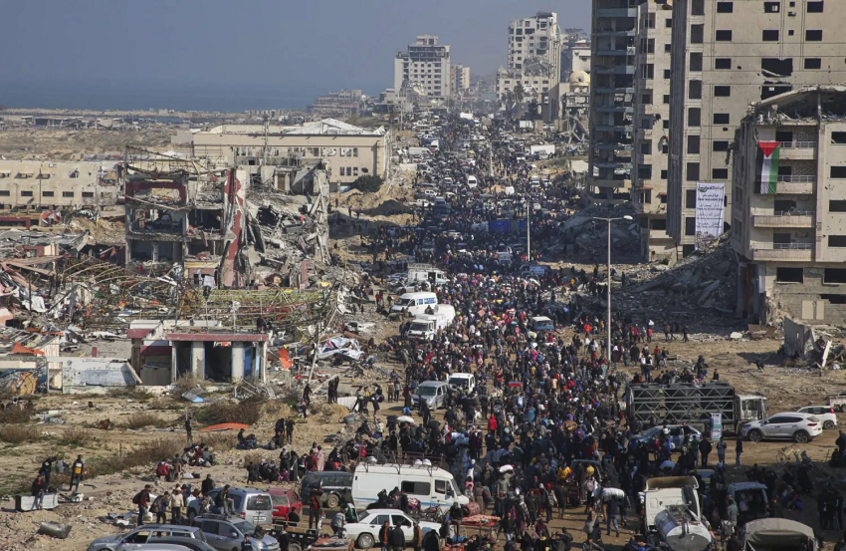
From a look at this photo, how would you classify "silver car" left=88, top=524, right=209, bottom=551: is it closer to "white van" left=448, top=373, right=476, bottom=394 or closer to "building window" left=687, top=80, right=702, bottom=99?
"white van" left=448, top=373, right=476, bottom=394

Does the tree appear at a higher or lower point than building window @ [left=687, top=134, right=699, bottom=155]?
lower

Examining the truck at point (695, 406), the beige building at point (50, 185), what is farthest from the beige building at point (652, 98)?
the truck at point (695, 406)

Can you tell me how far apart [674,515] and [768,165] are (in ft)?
103

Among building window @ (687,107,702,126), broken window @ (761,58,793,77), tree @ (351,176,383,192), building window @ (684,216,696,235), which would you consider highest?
broken window @ (761,58,793,77)

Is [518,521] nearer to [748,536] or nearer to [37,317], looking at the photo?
[748,536]

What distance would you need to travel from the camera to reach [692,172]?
7131 cm

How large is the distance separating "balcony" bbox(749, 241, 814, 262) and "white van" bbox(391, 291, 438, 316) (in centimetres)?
1317

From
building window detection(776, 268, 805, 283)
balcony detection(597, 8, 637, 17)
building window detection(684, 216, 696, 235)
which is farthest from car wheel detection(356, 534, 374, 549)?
balcony detection(597, 8, 637, 17)

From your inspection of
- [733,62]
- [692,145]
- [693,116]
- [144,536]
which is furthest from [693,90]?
[144,536]

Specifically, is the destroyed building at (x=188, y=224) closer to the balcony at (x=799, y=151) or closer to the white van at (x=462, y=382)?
the white van at (x=462, y=382)

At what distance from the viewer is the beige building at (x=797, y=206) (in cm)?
5244

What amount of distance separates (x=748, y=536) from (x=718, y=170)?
49650mm

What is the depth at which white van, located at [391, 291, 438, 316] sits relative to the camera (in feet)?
183

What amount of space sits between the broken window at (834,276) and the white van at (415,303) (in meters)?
15.8
